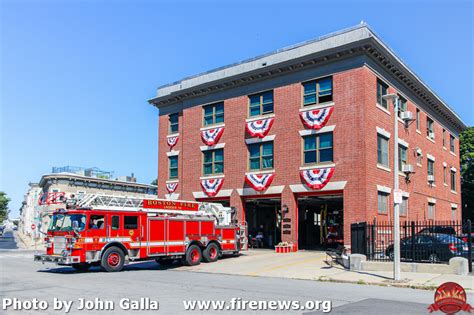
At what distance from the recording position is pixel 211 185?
1325 inches

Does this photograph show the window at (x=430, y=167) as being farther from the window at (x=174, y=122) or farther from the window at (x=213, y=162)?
the window at (x=174, y=122)

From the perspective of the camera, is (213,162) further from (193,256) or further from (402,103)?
(402,103)

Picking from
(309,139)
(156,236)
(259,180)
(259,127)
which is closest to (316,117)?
(309,139)

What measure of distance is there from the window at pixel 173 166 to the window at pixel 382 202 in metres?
15.7

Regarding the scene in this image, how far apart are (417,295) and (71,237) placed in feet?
43.1

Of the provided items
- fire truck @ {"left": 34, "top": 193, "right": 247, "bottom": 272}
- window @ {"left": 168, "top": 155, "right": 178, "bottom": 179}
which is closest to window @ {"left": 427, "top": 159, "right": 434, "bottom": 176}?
fire truck @ {"left": 34, "top": 193, "right": 247, "bottom": 272}

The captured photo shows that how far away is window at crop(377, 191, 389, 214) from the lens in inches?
1093

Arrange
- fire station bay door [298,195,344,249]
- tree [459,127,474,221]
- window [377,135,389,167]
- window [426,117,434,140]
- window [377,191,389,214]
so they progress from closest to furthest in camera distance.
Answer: window [377,191,389,214]
window [377,135,389,167]
fire station bay door [298,195,344,249]
window [426,117,434,140]
tree [459,127,474,221]

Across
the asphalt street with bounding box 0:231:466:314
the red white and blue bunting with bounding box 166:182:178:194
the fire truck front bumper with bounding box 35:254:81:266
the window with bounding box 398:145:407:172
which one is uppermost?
the window with bounding box 398:145:407:172

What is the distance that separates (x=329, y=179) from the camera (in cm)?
2750

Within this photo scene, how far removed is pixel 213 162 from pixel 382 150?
37.9 ft

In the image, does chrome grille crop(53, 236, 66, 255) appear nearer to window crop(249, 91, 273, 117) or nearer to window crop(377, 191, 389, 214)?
window crop(249, 91, 273, 117)

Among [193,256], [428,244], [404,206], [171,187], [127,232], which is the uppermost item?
[171,187]

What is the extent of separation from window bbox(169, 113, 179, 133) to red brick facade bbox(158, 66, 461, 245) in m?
0.48
